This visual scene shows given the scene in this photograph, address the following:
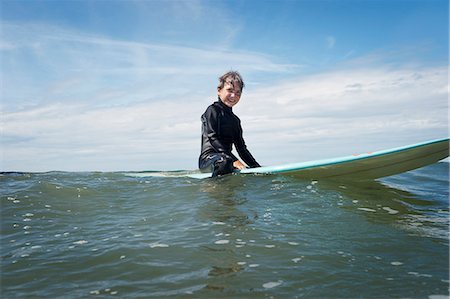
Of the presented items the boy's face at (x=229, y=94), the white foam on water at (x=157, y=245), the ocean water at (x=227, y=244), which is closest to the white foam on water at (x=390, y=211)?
the ocean water at (x=227, y=244)

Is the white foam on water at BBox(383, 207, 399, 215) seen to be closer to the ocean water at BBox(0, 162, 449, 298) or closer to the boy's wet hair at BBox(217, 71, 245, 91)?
the ocean water at BBox(0, 162, 449, 298)

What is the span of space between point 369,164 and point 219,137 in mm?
2562

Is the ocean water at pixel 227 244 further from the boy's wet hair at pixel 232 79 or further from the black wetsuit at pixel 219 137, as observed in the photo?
A: the boy's wet hair at pixel 232 79

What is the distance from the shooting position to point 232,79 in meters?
6.40

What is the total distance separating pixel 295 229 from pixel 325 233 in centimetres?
28

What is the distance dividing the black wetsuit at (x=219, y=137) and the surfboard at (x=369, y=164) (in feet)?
0.90

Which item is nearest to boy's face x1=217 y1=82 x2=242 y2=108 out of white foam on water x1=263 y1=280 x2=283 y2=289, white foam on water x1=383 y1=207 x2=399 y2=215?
white foam on water x1=383 y1=207 x2=399 y2=215

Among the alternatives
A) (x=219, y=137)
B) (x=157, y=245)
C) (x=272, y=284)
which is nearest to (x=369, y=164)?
(x=219, y=137)

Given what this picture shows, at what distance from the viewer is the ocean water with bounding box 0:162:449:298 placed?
2.26m

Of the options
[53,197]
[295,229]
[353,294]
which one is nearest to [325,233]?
[295,229]

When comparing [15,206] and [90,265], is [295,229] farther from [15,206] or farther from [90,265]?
[15,206]

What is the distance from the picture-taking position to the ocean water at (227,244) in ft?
7.42

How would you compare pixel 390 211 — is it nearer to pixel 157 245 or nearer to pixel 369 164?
pixel 369 164

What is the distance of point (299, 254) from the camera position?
2.77m
